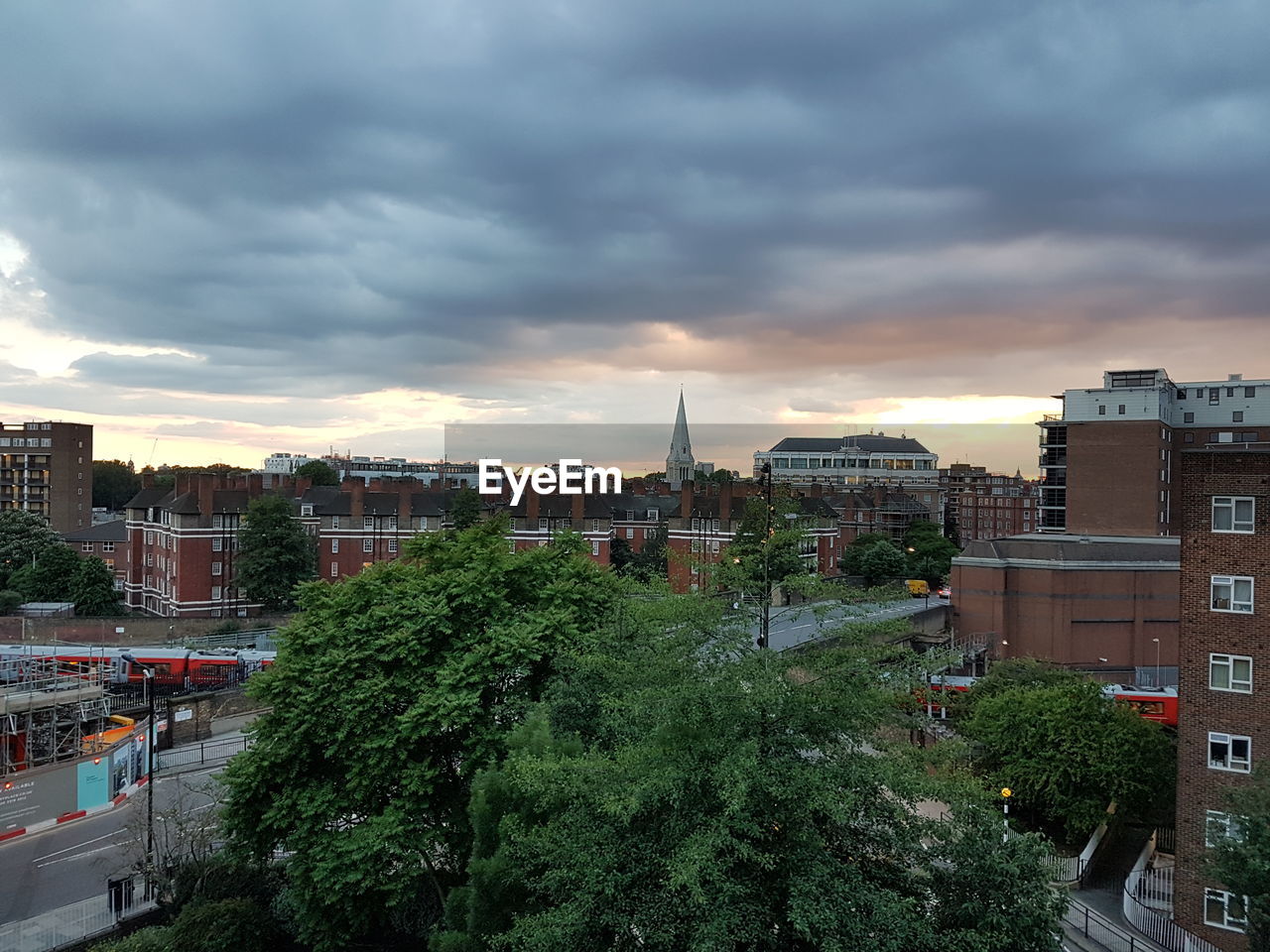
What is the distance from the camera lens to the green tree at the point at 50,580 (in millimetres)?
70500

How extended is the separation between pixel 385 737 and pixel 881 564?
237ft

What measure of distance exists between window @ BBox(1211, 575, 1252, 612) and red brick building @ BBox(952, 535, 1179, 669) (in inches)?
1246

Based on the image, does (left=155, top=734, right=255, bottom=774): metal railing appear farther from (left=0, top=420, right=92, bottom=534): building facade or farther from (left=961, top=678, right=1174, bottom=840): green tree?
(left=0, top=420, right=92, bottom=534): building facade

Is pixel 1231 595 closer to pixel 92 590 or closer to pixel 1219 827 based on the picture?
pixel 1219 827

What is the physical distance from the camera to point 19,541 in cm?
8319

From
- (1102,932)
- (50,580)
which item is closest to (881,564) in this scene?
(1102,932)

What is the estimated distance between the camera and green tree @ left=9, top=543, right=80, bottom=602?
70.5 m

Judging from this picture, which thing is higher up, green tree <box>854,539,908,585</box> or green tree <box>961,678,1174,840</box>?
green tree <box>854,539,908,585</box>

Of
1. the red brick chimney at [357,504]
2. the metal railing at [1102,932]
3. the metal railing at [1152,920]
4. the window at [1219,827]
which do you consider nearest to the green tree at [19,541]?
the red brick chimney at [357,504]

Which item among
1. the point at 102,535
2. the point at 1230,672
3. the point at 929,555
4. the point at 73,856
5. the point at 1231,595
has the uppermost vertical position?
the point at 1231,595

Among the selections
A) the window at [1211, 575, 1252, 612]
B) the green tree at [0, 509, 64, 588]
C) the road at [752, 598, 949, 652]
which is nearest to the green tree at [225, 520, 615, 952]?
the road at [752, 598, 949, 652]

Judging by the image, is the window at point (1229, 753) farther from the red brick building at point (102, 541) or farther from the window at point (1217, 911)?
the red brick building at point (102, 541)

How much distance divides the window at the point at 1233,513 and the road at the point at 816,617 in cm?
839

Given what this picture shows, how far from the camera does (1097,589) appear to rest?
5603 centimetres
